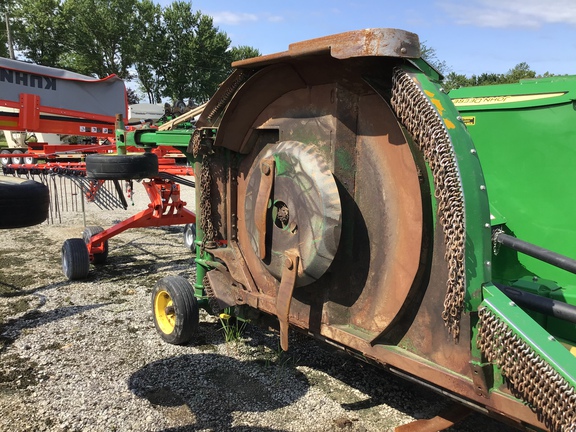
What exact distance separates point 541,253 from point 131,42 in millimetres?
44780

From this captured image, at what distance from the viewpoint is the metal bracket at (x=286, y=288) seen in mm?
2521

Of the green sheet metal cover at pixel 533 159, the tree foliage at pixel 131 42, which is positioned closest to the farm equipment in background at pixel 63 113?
the green sheet metal cover at pixel 533 159

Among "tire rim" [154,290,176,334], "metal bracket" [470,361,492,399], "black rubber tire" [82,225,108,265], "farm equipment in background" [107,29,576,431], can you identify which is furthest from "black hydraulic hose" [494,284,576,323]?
"black rubber tire" [82,225,108,265]

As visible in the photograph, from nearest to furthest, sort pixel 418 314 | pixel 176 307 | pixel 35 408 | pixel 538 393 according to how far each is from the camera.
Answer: pixel 538 393 → pixel 418 314 → pixel 35 408 → pixel 176 307

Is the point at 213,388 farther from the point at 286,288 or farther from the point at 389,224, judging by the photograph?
the point at 389,224

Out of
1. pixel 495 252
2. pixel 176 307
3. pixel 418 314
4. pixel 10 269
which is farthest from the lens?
pixel 10 269

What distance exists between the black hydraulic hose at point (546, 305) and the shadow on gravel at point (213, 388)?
1522 millimetres

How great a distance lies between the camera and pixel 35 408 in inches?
116

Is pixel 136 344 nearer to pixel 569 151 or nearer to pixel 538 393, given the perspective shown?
pixel 538 393

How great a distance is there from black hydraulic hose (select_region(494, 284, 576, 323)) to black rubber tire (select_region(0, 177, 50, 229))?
7.39 ft

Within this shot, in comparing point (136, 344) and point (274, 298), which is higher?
point (274, 298)

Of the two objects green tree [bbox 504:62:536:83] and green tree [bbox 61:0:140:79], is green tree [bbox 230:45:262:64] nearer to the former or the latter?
green tree [bbox 61:0:140:79]

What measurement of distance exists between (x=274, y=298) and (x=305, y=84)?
1.26 m

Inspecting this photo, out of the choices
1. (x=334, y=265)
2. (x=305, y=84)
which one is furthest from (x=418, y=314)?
(x=305, y=84)
